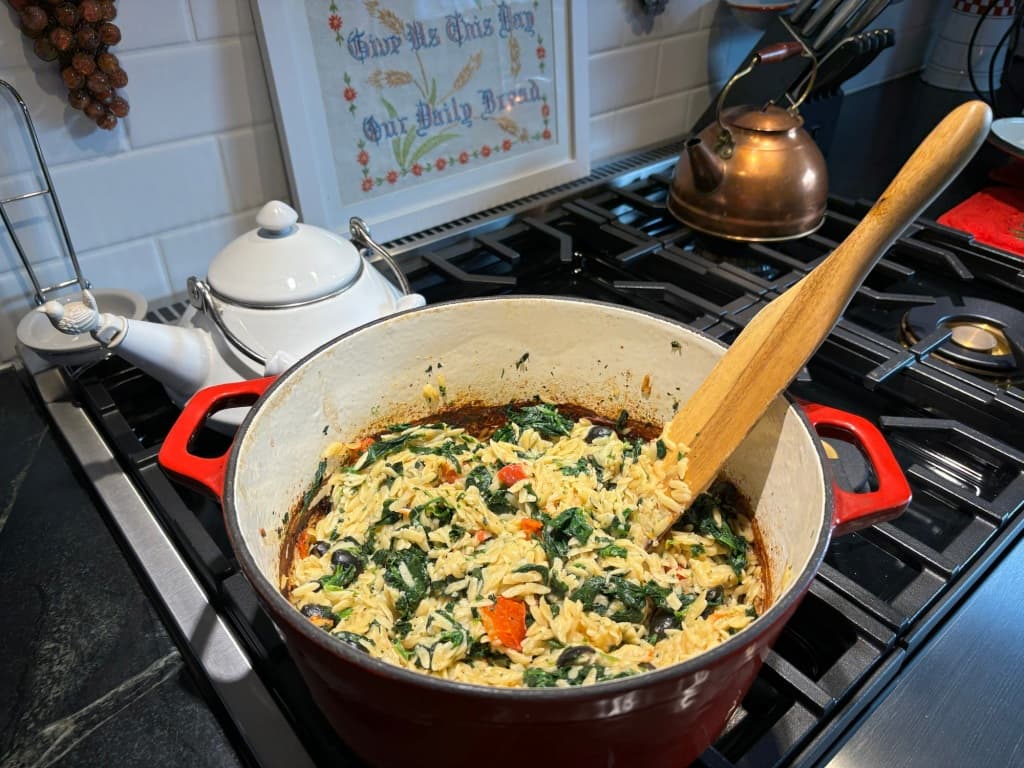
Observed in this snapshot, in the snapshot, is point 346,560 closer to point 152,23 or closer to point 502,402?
point 502,402

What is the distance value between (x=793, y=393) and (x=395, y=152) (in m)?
0.74

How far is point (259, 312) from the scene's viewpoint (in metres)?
0.91

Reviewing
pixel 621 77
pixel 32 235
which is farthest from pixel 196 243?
pixel 621 77

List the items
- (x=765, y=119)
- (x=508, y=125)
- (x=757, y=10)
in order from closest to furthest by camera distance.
Result: (x=765, y=119), (x=508, y=125), (x=757, y=10)

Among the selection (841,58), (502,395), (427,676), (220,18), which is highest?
(220,18)

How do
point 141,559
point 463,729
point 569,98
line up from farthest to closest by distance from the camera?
point 569,98, point 141,559, point 463,729

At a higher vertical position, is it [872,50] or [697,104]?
[872,50]

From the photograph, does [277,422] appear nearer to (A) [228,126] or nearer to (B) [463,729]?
(B) [463,729]

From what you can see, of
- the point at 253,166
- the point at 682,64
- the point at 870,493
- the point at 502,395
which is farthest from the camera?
the point at 682,64

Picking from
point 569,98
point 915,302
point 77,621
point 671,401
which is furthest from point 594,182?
point 77,621

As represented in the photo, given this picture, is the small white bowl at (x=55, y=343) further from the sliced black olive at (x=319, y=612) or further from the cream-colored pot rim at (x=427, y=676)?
the sliced black olive at (x=319, y=612)

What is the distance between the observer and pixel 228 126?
111 centimetres

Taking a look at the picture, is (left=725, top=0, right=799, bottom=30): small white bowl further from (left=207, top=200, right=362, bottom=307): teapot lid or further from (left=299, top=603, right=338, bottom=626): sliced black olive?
(left=299, top=603, right=338, bottom=626): sliced black olive

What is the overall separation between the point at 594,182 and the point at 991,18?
1.23 metres
